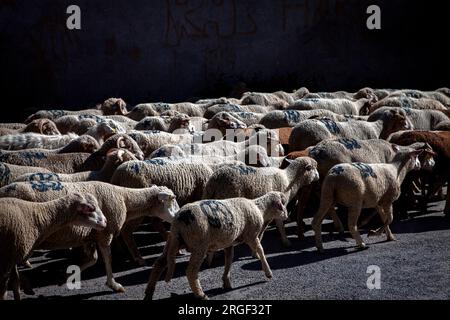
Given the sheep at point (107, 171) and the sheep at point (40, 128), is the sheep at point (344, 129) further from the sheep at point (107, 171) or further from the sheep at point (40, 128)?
the sheep at point (40, 128)

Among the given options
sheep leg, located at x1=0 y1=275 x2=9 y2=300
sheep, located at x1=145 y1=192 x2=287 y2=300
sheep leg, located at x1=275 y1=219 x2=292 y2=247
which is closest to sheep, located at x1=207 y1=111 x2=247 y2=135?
sheep leg, located at x1=275 y1=219 x2=292 y2=247

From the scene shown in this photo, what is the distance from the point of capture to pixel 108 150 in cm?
845

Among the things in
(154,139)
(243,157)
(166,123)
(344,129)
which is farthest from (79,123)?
(344,129)

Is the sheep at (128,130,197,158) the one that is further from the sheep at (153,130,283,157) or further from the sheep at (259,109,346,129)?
the sheep at (259,109,346,129)

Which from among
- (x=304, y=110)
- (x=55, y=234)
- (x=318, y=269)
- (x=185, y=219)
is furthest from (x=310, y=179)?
(x=304, y=110)

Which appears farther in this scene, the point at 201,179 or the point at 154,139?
the point at 154,139

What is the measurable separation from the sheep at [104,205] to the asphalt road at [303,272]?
0.41 meters

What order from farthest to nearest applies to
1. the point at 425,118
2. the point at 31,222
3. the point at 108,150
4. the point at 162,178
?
the point at 425,118 < the point at 108,150 < the point at 162,178 < the point at 31,222

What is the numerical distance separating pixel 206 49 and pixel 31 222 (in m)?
15.2

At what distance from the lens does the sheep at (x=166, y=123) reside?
10.6 m

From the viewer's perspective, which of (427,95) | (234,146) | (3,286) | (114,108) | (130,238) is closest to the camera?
(3,286)

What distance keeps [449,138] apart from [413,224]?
5.19 feet

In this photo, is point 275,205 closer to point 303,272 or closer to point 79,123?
point 303,272

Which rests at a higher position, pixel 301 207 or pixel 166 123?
pixel 166 123
